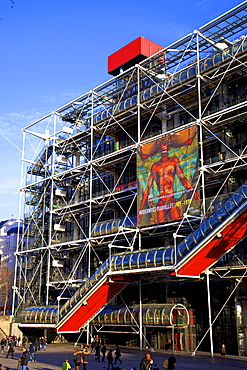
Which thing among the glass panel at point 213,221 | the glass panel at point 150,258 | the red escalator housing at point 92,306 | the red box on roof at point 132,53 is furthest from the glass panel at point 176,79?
the red escalator housing at point 92,306

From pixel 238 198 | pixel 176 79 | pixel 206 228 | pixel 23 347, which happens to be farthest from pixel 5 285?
pixel 238 198

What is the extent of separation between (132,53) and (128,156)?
13.3m

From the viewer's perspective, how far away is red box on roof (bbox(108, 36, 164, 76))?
42.7 m

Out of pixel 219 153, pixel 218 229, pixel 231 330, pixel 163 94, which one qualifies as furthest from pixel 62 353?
pixel 163 94

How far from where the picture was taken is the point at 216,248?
2470 cm

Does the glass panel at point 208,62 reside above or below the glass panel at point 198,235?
above

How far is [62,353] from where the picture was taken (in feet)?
92.1

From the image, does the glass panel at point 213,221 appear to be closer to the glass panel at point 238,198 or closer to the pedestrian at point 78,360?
the glass panel at point 238,198

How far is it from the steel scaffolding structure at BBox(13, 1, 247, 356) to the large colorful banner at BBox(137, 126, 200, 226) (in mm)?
291

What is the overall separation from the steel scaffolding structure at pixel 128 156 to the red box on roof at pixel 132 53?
400 cm

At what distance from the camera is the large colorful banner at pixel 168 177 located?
93.6ft

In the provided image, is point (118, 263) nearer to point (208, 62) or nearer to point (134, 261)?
point (134, 261)

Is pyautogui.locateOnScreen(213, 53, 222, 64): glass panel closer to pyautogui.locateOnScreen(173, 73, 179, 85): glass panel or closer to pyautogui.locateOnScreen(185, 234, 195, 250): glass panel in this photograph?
pyautogui.locateOnScreen(173, 73, 179, 85): glass panel

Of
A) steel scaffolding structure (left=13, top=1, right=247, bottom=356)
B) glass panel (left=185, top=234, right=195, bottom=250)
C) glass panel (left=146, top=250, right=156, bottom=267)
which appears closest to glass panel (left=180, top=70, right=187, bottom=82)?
steel scaffolding structure (left=13, top=1, right=247, bottom=356)
